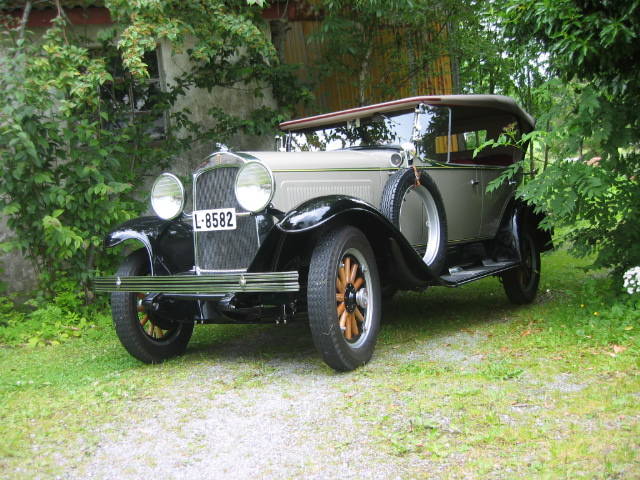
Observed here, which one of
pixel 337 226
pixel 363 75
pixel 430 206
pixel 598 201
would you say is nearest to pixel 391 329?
pixel 430 206

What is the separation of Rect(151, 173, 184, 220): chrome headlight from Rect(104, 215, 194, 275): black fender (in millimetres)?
71

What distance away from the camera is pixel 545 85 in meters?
5.18

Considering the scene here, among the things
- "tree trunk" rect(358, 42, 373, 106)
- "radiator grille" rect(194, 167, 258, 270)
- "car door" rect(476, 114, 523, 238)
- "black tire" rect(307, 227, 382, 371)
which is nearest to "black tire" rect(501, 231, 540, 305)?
"car door" rect(476, 114, 523, 238)

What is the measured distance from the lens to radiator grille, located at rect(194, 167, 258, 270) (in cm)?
434

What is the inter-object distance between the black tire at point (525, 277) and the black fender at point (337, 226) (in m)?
1.55

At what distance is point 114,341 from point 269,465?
3411 millimetres

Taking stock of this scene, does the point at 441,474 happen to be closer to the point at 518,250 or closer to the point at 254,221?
the point at 254,221

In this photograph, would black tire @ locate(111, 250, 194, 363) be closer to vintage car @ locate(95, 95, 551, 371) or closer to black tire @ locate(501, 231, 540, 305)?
vintage car @ locate(95, 95, 551, 371)

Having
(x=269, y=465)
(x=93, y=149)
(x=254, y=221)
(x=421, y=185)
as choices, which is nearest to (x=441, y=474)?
(x=269, y=465)

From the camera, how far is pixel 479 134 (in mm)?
6297

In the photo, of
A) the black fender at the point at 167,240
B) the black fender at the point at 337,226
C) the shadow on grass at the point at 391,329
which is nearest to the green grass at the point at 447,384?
the shadow on grass at the point at 391,329

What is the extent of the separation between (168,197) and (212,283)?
108cm

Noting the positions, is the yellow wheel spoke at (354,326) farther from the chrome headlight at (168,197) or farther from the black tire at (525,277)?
the black tire at (525,277)

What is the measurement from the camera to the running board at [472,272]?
5023mm
